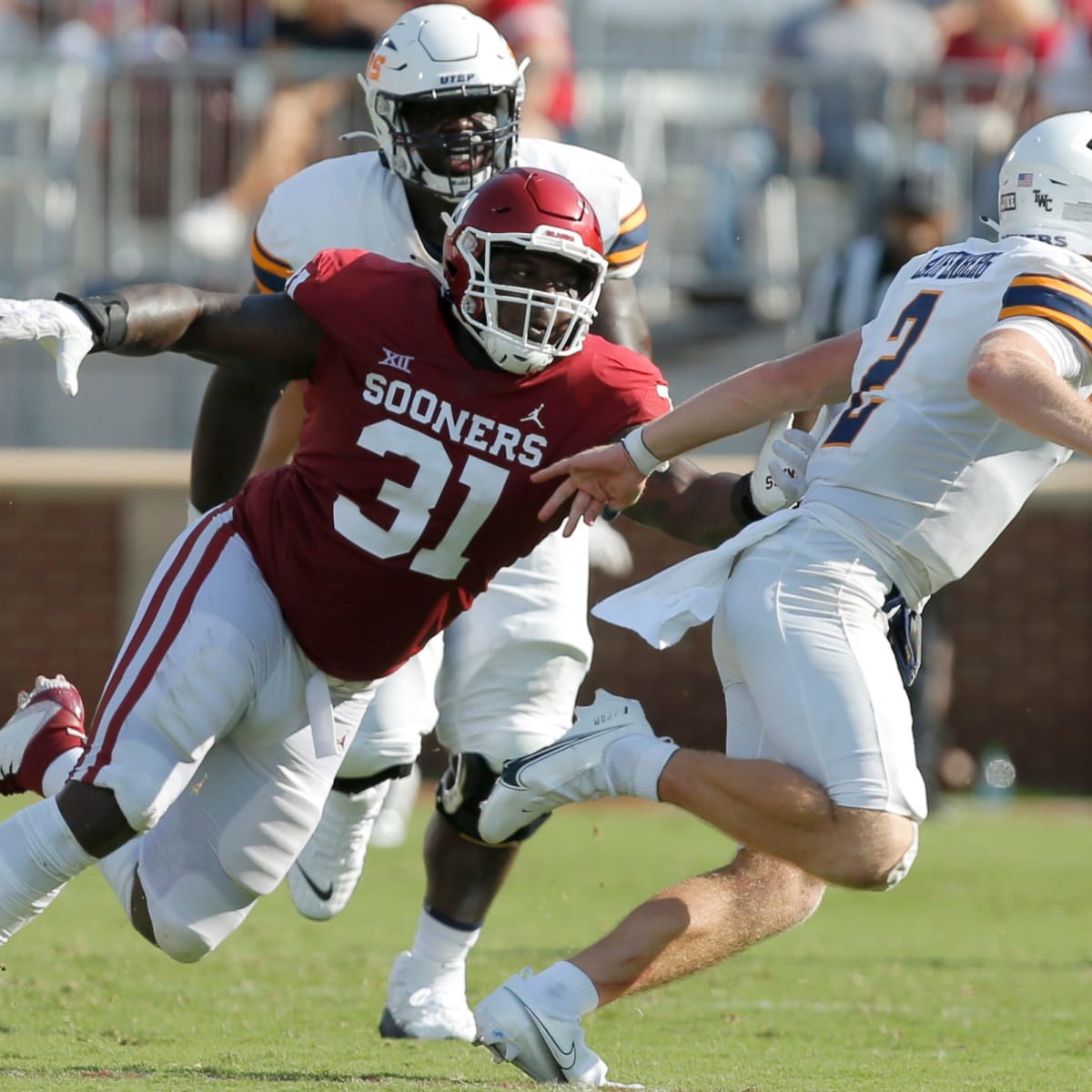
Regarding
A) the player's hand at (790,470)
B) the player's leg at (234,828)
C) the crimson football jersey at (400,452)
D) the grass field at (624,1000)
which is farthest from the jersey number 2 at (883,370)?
the player's leg at (234,828)

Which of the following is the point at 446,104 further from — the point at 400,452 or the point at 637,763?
the point at 637,763

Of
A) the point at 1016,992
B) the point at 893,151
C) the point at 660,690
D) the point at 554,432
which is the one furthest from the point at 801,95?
the point at 554,432

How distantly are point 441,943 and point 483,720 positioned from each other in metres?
0.56

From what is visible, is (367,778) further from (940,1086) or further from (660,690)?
(660,690)

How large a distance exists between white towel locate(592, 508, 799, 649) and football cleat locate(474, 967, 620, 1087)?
0.75 metres

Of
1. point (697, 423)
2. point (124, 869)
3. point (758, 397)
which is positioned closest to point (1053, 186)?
point (758, 397)

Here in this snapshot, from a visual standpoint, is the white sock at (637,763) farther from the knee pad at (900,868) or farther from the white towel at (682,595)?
the knee pad at (900,868)

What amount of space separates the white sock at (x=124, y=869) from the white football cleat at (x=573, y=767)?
803 mm

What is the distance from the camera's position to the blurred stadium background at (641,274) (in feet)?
33.6

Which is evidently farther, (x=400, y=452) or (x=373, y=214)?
(x=373, y=214)

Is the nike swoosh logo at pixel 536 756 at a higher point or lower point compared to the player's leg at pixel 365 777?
higher

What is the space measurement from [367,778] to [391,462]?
48.9 inches

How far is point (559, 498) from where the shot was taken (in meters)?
4.12

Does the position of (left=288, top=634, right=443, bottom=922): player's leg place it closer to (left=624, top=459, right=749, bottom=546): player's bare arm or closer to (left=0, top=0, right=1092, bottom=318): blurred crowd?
(left=624, top=459, right=749, bottom=546): player's bare arm
